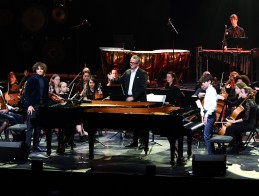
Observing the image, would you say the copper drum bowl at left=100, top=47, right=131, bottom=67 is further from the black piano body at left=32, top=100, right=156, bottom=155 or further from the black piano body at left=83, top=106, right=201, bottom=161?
the black piano body at left=83, top=106, right=201, bottom=161

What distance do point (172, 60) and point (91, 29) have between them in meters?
3.88

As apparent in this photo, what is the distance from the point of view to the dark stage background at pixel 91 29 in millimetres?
18656

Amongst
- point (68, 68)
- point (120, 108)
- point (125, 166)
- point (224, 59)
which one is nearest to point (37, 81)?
point (120, 108)

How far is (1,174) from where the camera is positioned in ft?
24.8

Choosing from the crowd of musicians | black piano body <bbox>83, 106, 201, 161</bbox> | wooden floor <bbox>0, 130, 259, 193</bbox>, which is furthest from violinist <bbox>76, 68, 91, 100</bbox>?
black piano body <bbox>83, 106, 201, 161</bbox>

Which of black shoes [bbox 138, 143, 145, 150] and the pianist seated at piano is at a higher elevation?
the pianist seated at piano

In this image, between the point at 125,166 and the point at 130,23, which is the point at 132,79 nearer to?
the point at 125,166

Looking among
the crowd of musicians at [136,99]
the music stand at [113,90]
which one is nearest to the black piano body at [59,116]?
the crowd of musicians at [136,99]

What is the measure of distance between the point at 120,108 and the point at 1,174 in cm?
357

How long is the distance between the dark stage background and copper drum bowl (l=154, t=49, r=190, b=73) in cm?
156

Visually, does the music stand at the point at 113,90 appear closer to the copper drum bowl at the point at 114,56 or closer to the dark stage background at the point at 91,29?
the copper drum bowl at the point at 114,56

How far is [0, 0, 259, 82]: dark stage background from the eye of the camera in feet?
61.2

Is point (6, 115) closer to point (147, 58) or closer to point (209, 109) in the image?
point (209, 109)

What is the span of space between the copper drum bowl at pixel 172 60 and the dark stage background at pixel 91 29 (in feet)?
5.11
